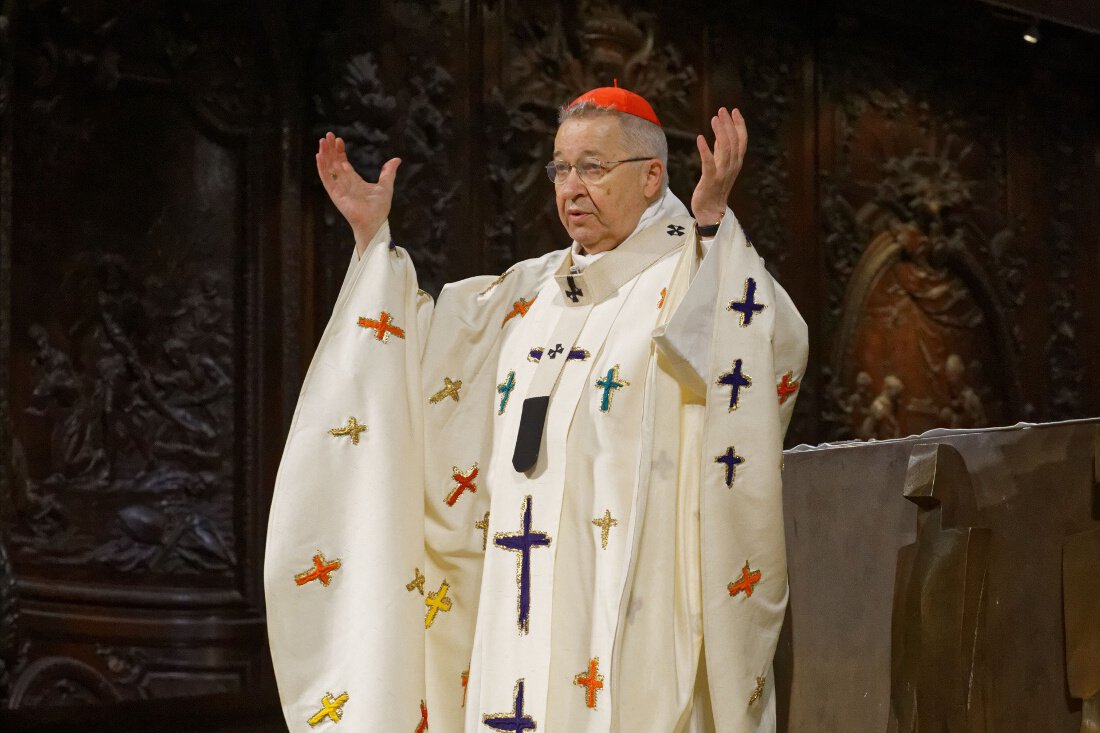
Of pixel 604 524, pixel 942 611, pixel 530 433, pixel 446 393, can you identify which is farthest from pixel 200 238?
pixel 942 611

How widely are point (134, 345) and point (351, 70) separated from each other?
135cm

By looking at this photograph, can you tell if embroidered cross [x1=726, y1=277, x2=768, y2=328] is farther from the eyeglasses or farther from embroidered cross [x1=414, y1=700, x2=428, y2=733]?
embroidered cross [x1=414, y1=700, x2=428, y2=733]

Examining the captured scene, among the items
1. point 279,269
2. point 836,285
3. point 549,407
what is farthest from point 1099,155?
point 549,407

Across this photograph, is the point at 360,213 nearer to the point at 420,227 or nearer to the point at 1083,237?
the point at 420,227

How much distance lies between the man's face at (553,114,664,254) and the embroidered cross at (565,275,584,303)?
0.31 feet

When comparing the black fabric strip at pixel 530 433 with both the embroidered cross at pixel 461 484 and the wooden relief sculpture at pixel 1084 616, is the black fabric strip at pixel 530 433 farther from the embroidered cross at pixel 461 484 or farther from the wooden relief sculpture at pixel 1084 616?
the wooden relief sculpture at pixel 1084 616

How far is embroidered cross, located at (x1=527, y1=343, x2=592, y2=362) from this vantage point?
11.7ft

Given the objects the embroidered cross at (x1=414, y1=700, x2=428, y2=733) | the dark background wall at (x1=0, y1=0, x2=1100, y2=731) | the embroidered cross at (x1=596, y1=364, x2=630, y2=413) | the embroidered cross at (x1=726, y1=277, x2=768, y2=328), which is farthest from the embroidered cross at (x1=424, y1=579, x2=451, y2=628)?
the dark background wall at (x1=0, y1=0, x2=1100, y2=731)

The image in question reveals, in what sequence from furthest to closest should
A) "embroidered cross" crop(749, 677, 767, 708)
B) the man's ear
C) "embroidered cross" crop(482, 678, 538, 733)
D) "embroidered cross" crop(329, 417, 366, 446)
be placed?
1. the man's ear
2. "embroidered cross" crop(329, 417, 366, 446)
3. "embroidered cross" crop(482, 678, 538, 733)
4. "embroidered cross" crop(749, 677, 767, 708)

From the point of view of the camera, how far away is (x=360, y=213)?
3725mm

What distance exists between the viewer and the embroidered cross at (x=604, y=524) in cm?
333

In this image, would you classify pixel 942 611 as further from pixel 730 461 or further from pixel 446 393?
pixel 446 393

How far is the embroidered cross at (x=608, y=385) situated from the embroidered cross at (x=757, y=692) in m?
0.68

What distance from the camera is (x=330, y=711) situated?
11.1 ft
